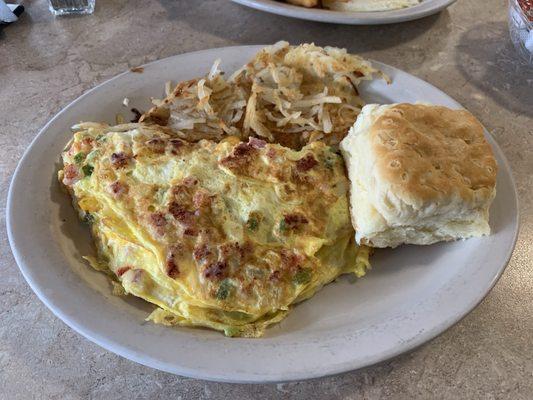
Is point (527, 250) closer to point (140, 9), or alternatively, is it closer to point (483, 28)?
point (483, 28)

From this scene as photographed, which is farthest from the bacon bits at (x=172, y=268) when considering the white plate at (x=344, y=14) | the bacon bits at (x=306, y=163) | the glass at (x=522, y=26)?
the glass at (x=522, y=26)

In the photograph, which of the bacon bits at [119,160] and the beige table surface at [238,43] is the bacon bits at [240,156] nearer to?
the bacon bits at [119,160]

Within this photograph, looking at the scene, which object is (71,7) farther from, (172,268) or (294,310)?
(294,310)

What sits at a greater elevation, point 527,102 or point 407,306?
point 407,306

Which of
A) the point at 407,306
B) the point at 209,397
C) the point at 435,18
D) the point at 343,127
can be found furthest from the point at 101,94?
the point at 435,18

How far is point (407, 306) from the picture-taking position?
4.12 feet

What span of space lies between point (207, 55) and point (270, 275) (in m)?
1.04

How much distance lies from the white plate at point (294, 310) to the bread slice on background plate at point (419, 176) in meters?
0.09

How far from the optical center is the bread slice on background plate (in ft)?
4.06

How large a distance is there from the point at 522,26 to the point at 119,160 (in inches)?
72.4

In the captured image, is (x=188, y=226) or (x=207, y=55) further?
(x=207, y=55)

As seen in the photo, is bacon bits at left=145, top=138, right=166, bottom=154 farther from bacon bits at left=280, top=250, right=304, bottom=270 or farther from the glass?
the glass

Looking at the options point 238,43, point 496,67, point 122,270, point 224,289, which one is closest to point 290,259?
point 224,289

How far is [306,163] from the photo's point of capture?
144cm
